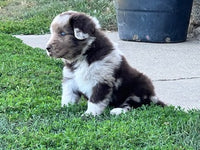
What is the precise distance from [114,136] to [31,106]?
1.33 metres

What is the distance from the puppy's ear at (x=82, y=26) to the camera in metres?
5.16

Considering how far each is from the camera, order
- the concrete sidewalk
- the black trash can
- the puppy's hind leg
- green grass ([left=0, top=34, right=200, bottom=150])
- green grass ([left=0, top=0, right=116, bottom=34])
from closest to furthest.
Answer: green grass ([left=0, top=34, right=200, bottom=150]), the puppy's hind leg, the concrete sidewalk, the black trash can, green grass ([left=0, top=0, right=116, bottom=34])

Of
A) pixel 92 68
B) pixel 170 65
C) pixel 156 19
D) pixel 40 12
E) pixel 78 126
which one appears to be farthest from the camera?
pixel 40 12

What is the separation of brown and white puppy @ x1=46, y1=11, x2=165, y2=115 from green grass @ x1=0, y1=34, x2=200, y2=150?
177 mm

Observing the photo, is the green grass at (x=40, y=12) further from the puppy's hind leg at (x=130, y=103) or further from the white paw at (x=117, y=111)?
the white paw at (x=117, y=111)

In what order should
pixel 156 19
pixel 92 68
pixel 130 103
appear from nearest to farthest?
1. pixel 92 68
2. pixel 130 103
3. pixel 156 19

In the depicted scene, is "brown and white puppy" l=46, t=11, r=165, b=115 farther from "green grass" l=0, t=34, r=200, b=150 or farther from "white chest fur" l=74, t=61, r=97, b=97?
"green grass" l=0, t=34, r=200, b=150

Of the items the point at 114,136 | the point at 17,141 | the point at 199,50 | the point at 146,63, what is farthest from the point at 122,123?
the point at 199,50

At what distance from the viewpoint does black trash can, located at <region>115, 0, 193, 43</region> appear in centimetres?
990

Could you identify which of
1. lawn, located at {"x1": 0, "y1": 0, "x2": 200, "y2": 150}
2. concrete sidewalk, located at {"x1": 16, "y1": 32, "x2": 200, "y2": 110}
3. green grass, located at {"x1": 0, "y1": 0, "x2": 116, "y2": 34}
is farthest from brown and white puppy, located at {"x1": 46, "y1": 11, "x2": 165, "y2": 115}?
green grass, located at {"x1": 0, "y1": 0, "x2": 116, "y2": 34}

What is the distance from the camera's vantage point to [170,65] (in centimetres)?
817

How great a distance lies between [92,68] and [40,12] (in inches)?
369

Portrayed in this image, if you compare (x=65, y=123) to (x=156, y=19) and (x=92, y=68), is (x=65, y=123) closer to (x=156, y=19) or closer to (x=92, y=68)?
(x=92, y=68)

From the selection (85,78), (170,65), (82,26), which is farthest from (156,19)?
(85,78)
